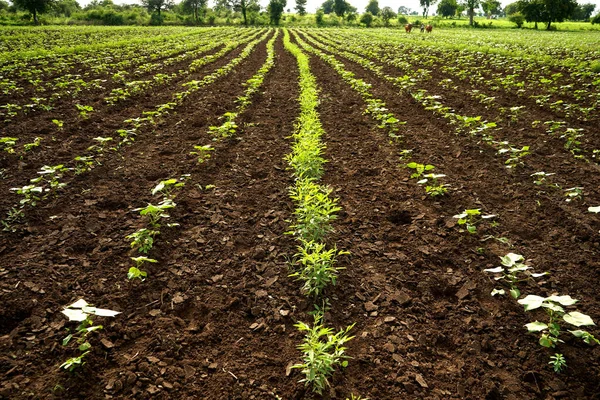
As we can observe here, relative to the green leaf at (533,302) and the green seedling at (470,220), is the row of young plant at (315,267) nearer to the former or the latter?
the green leaf at (533,302)

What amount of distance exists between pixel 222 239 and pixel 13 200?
2823 millimetres

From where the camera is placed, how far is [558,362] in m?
2.20

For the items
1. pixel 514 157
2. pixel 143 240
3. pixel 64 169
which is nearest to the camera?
pixel 143 240

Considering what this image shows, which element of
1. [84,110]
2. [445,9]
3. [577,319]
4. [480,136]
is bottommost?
[577,319]

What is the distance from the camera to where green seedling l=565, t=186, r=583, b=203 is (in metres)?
4.00

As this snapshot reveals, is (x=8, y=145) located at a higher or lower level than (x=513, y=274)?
higher

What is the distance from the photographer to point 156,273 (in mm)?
3113

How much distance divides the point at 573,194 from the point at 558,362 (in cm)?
262

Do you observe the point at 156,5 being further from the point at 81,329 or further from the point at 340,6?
the point at 81,329

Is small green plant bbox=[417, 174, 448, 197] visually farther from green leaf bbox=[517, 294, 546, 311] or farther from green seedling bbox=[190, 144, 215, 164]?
green seedling bbox=[190, 144, 215, 164]

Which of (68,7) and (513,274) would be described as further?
(68,7)

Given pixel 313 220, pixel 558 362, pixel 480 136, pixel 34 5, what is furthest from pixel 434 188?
pixel 34 5

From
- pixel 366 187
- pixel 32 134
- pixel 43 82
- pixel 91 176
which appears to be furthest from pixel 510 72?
pixel 43 82

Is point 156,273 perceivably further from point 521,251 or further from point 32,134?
point 32,134
